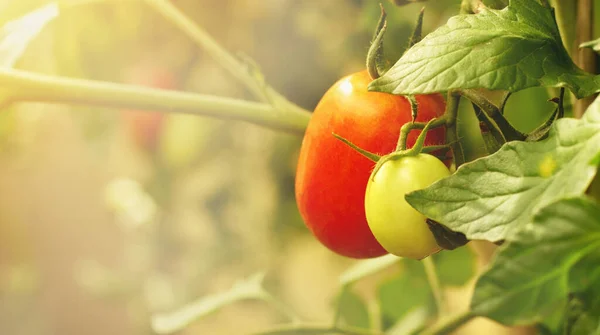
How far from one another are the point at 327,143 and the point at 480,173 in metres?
0.11

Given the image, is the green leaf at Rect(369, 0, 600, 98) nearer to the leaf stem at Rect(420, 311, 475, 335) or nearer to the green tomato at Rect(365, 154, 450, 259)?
the green tomato at Rect(365, 154, 450, 259)

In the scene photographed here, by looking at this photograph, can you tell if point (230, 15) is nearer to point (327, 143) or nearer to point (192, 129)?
point (192, 129)

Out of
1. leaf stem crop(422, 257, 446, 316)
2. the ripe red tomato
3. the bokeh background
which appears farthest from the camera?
the ripe red tomato

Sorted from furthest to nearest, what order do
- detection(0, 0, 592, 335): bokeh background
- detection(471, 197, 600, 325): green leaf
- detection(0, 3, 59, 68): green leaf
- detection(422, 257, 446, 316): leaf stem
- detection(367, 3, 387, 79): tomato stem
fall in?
1. detection(0, 0, 592, 335): bokeh background
2. detection(422, 257, 446, 316): leaf stem
3. detection(0, 3, 59, 68): green leaf
4. detection(367, 3, 387, 79): tomato stem
5. detection(471, 197, 600, 325): green leaf

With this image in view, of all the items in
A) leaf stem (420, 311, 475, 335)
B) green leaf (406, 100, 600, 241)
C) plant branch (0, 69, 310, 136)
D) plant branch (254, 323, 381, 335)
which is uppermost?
plant branch (0, 69, 310, 136)

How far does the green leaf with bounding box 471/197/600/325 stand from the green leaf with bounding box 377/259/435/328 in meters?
0.39

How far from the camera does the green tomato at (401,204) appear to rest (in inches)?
8.1

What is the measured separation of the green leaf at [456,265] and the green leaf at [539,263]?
357mm

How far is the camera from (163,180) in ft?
2.94

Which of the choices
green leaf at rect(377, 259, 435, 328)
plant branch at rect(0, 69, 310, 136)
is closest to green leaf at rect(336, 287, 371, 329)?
green leaf at rect(377, 259, 435, 328)

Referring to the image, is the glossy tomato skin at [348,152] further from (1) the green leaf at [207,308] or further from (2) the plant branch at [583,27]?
(1) the green leaf at [207,308]

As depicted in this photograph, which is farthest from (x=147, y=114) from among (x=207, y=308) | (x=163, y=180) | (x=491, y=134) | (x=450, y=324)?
(x=491, y=134)

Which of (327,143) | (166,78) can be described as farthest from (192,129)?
(327,143)

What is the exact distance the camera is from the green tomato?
205mm
